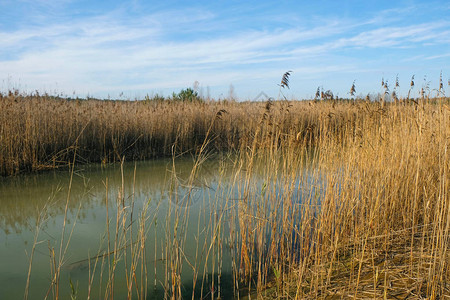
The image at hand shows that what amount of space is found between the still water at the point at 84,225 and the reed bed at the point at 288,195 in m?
0.08

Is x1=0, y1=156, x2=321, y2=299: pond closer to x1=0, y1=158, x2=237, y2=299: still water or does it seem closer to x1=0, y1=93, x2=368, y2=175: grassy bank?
x1=0, y1=158, x2=237, y2=299: still water

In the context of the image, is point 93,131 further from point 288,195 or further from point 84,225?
point 288,195

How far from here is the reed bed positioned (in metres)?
2.28

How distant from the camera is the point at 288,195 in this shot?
9.09ft

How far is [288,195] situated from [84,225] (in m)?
2.44

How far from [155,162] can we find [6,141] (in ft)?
9.89

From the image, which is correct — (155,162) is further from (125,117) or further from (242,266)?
(242,266)

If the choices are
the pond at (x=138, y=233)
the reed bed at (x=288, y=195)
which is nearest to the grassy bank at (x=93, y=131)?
the reed bed at (x=288, y=195)

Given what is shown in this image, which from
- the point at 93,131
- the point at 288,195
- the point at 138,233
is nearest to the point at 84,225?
the point at 138,233

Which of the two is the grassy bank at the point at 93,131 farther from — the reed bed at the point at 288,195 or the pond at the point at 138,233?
the pond at the point at 138,233

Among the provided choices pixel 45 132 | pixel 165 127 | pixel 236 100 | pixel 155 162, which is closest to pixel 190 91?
pixel 236 100

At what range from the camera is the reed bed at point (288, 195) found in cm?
228

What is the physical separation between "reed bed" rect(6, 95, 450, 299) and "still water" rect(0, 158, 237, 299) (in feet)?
0.26

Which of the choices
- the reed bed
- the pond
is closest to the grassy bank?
the reed bed
